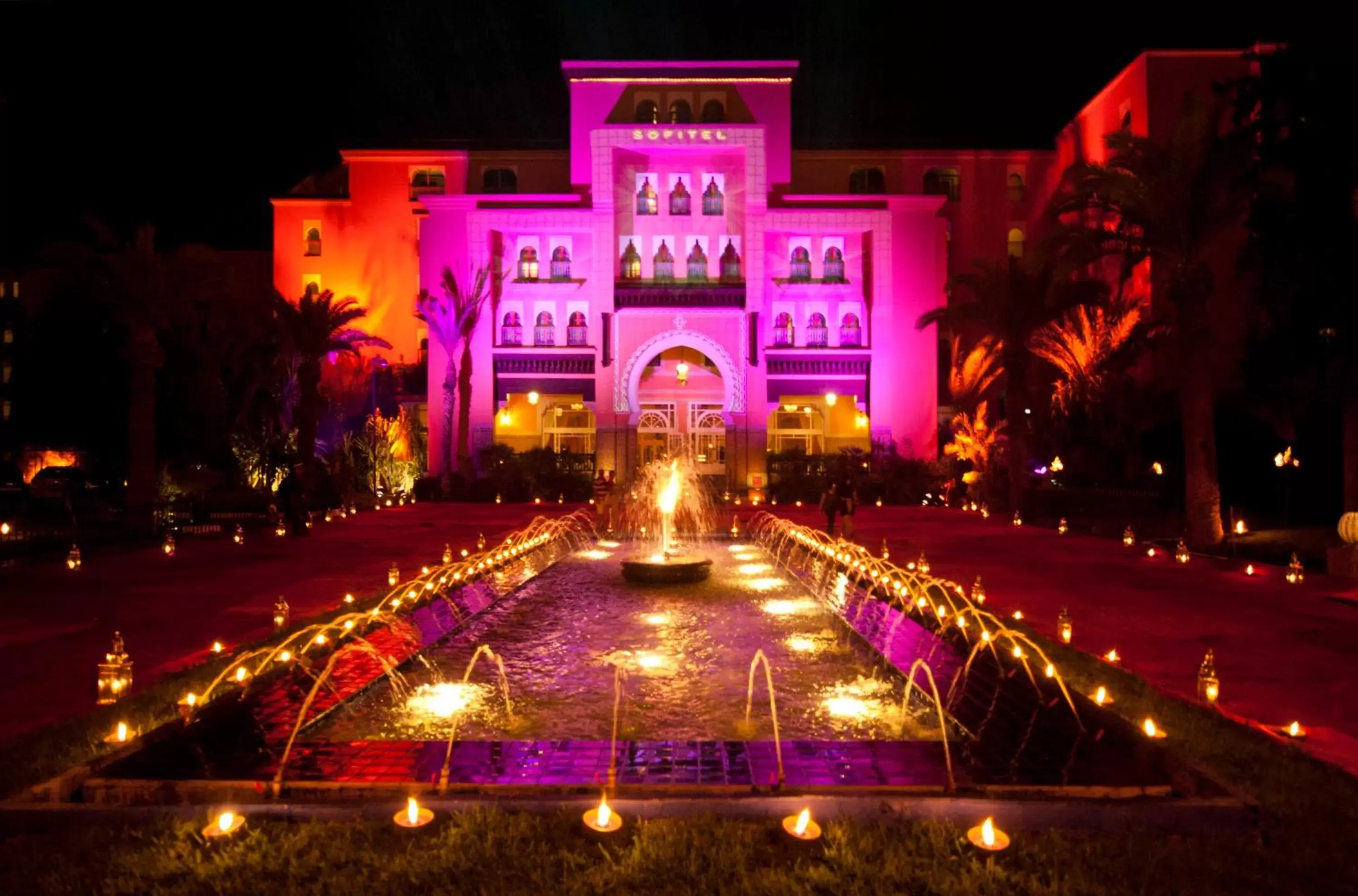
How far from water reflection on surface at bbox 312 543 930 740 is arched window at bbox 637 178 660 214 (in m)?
29.4

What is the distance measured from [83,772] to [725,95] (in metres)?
38.9

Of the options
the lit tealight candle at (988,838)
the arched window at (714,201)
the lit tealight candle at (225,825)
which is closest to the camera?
the lit tealight candle at (988,838)

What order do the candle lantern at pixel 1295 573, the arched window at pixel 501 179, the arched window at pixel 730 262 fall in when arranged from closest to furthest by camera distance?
the candle lantern at pixel 1295 573
the arched window at pixel 730 262
the arched window at pixel 501 179

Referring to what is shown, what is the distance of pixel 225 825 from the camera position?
485 cm

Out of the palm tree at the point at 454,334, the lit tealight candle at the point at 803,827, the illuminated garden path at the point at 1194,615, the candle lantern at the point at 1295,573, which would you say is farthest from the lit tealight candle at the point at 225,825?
the palm tree at the point at 454,334

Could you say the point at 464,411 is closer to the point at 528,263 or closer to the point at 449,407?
the point at 449,407

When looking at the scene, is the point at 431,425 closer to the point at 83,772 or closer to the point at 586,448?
the point at 586,448

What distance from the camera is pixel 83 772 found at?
5309mm

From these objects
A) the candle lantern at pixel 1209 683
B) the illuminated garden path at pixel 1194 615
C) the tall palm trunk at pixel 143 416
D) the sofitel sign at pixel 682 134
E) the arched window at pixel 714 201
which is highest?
the sofitel sign at pixel 682 134

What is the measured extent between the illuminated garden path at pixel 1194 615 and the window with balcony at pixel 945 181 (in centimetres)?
2579

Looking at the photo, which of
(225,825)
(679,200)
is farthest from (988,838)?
(679,200)

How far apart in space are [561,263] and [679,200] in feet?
19.2

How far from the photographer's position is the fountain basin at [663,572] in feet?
43.9

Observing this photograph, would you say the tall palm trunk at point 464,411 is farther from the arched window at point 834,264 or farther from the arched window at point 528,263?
the arched window at point 834,264
